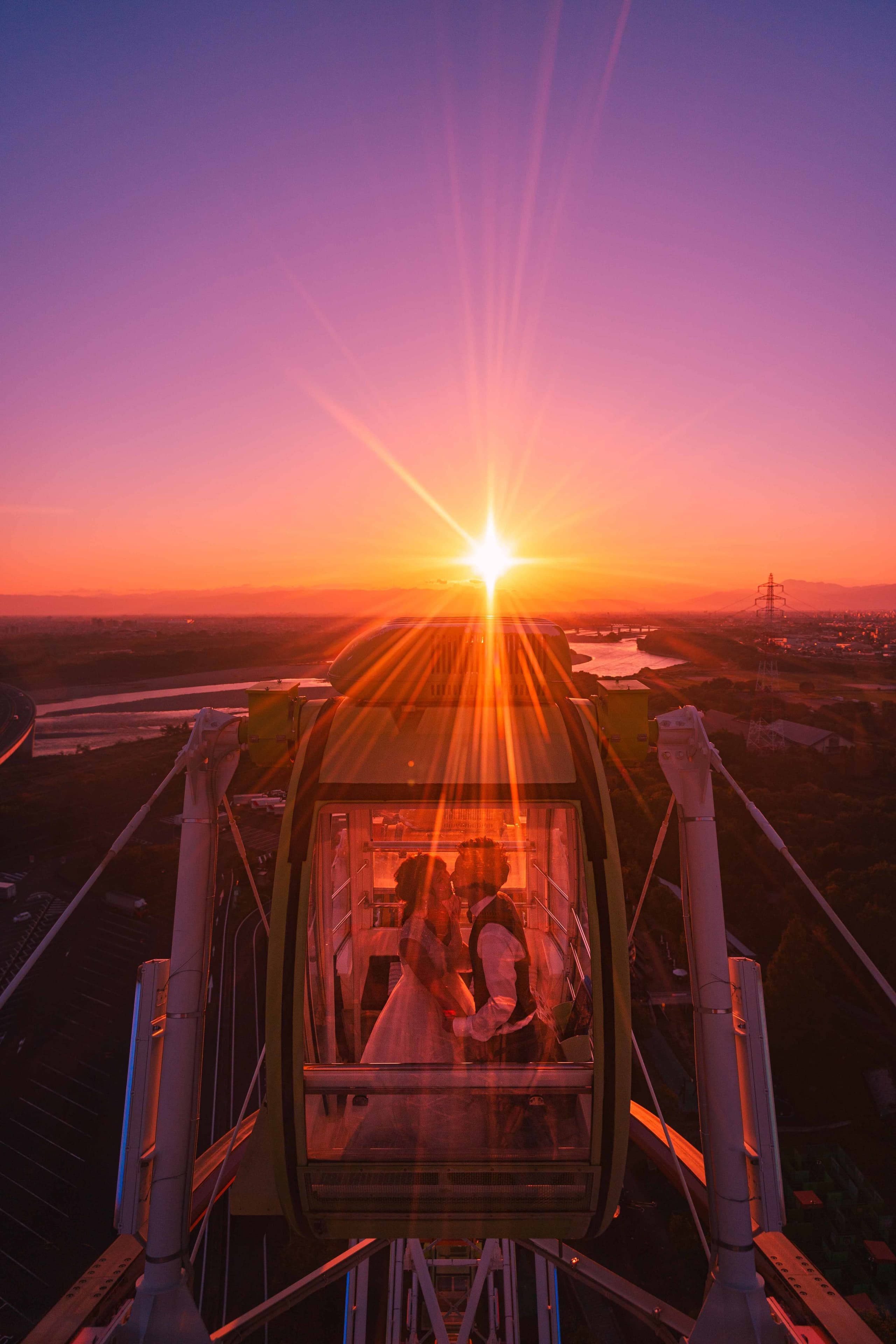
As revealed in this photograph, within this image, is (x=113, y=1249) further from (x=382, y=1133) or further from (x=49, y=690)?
(x=49, y=690)

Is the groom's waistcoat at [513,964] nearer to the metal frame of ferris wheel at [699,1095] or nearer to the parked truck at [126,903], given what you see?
the metal frame of ferris wheel at [699,1095]

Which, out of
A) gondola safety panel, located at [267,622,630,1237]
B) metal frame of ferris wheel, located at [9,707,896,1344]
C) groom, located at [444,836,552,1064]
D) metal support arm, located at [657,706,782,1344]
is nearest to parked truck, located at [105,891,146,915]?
metal frame of ferris wheel, located at [9,707,896,1344]

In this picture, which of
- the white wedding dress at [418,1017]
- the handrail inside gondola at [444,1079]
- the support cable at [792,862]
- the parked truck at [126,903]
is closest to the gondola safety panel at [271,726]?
the white wedding dress at [418,1017]

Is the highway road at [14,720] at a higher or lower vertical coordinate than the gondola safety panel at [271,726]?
lower

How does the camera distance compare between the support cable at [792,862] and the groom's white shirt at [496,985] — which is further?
the support cable at [792,862]

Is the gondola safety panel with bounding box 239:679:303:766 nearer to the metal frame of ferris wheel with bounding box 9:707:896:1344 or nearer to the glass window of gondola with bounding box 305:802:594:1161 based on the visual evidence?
the metal frame of ferris wheel with bounding box 9:707:896:1344

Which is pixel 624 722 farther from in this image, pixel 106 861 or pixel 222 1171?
pixel 222 1171

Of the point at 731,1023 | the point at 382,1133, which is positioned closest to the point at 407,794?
the point at 382,1133

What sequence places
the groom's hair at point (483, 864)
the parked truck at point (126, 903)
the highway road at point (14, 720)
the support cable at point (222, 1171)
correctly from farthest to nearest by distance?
the highway road at point (14, 720) → the parked truck at point (126, 903) → the groom's hair at point (483, 864) → the support cable at point (222, 1171)
